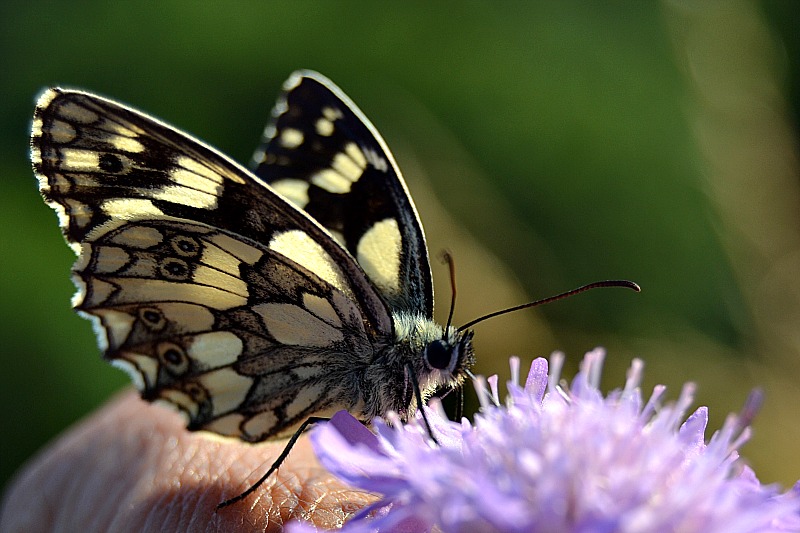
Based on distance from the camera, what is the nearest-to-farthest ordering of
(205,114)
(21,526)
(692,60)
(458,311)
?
(21,526) → (458,311) → (205,114) → (692,60)

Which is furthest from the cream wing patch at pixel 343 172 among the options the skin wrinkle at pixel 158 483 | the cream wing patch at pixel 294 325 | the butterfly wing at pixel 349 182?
the skin wrinkle at pixel 158 483

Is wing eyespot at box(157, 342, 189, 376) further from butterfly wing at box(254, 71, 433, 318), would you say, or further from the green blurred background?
the green blurred background

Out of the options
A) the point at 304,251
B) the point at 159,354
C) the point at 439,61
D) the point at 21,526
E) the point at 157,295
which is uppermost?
the point at 439,61

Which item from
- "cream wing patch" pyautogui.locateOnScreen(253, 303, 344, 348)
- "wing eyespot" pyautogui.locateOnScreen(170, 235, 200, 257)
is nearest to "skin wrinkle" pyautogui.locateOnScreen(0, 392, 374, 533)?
"cream wing patch" pyautogui.locateOnScreen(253, 303, 344, 348)

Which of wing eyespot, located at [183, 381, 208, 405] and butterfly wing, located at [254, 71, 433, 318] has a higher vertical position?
butterfly wing, located at [254, 71, 433, 318]

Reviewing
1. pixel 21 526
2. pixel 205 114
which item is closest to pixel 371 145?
pixel 21 526

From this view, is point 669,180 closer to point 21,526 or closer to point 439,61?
point 439,61

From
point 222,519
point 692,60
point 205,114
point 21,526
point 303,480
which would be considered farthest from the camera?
point 692,60

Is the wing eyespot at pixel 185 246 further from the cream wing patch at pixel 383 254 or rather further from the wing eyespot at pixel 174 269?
the cream wing patch at pixel 383 254
